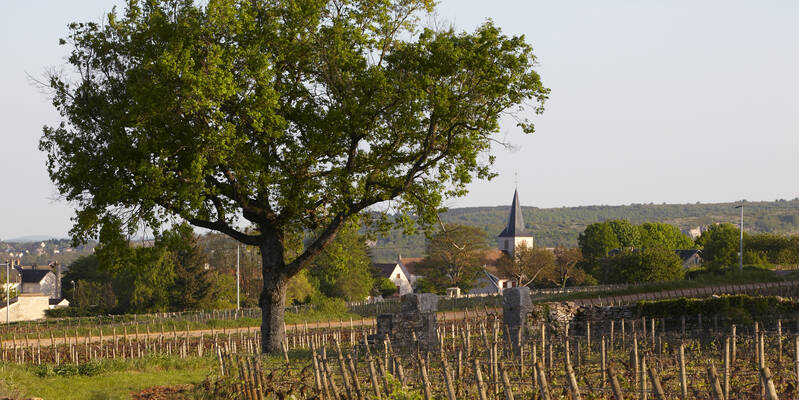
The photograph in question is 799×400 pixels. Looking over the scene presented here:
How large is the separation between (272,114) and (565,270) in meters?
65.4

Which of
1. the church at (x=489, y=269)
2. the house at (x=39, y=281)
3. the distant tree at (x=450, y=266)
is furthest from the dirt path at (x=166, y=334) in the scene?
the house at (x=39, y=281)

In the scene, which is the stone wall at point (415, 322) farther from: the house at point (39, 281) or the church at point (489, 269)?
the house at point (39, 281)

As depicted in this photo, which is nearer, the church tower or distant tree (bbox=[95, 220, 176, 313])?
distant tree (bbox=[95, 220, 176, 313])

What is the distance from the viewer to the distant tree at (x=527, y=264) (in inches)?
3210

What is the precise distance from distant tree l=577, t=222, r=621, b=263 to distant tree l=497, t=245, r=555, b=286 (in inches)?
379

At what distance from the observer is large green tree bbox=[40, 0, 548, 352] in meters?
21.7

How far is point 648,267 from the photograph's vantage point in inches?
A: 2525

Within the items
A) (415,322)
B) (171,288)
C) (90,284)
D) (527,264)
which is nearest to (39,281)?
(90,284)

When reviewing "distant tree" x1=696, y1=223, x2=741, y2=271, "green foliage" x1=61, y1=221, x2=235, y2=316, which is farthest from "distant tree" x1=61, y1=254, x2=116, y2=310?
"distant tree" x1=696, y1=223, x2=741, y2=271

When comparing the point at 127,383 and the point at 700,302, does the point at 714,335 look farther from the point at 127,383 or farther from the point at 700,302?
the point at 127,383

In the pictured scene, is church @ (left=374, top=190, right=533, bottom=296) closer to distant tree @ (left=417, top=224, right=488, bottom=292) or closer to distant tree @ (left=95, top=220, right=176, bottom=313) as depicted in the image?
distant tree @ (left=417, top=224, right=488, bottom=292)

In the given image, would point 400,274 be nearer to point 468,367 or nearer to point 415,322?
point 415,322

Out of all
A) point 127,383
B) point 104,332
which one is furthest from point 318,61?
point 104,332

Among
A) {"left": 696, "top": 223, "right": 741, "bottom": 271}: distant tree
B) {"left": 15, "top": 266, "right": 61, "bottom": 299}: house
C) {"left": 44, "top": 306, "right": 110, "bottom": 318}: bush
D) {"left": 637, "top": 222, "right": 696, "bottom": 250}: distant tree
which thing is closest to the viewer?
{"left": 44, "top": 306, "right": 110, "bottom": 318}: bush
